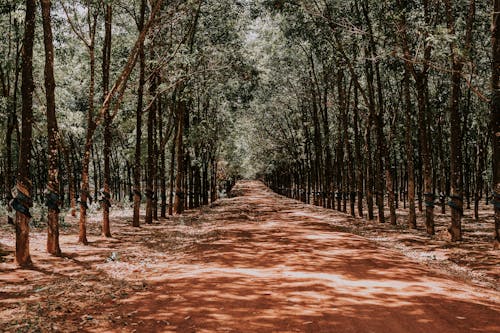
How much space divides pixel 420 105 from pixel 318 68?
16096 mm

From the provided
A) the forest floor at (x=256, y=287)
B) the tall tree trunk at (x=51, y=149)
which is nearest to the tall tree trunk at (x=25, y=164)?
the forest floor at (x=256, y=287)

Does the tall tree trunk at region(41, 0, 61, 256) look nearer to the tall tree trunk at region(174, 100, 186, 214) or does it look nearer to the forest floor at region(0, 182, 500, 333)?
the forest floor at region(0, 182, 500, 333)

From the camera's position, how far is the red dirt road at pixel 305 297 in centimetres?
605

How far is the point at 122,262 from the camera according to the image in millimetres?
11484

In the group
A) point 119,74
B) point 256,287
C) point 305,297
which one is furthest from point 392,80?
point 305,297

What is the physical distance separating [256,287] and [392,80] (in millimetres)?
28552

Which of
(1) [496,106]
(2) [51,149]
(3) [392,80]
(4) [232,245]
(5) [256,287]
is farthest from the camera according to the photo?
(3) [392,80]

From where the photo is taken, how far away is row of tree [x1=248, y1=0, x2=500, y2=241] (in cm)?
1365

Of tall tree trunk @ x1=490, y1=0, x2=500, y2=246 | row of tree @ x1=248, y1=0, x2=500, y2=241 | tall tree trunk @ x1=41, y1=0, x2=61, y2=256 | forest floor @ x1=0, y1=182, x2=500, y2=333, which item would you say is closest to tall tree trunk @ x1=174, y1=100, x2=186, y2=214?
row of tree @ x1=248, y1=0, x2=500, y2=241

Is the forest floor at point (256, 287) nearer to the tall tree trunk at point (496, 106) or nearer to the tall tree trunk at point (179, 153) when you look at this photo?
the tall tree trunk at point (496, 106)

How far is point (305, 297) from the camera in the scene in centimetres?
731

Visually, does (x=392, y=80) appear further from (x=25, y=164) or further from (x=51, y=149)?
(x=25, y=164)

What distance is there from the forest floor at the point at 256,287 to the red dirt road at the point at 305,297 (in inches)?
0.8

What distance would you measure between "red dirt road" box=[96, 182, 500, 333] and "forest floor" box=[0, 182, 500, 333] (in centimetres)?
2
